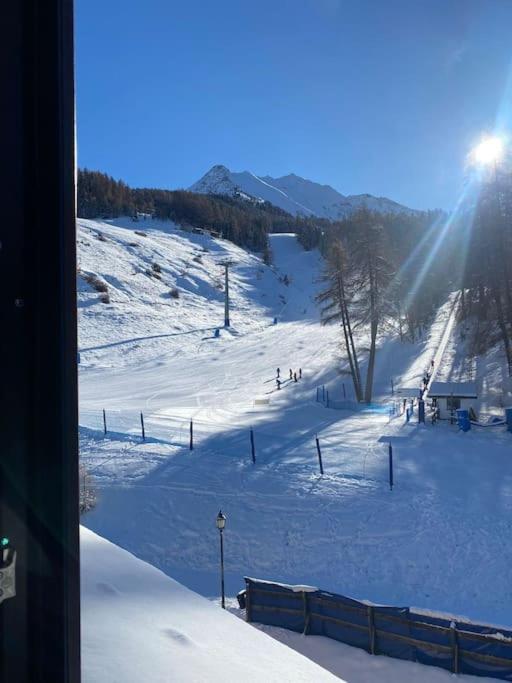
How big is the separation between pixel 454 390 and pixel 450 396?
0.35 metres

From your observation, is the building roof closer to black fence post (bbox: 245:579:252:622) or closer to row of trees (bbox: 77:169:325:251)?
black fence post (bbox: 245:579:252:622)

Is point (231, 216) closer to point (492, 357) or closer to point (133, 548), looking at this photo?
point (492, 357)

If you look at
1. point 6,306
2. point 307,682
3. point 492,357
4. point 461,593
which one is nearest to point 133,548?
point 461,593

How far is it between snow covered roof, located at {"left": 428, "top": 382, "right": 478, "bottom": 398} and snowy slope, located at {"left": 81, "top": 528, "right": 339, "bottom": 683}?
17.4 meters

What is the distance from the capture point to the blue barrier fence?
24.0 ft

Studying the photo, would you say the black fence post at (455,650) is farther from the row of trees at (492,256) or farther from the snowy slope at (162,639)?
the row of trees at (492,256)

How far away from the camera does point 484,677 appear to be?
7.29m

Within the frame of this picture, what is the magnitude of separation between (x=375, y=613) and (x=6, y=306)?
819 centimetres

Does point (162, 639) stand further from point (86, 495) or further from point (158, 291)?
point (158, 291)

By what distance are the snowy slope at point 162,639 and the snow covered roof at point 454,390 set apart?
1736 centimetres

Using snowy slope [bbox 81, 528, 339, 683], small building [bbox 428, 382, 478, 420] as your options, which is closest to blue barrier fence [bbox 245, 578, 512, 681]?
snowy slope [bbox 81, 528, 339, 683]

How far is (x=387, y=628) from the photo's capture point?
7.87m

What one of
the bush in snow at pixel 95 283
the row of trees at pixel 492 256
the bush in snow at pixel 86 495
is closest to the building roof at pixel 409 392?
the row of trees at pixel 492 256

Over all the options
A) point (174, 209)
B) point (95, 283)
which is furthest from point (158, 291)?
point (174, 209)
